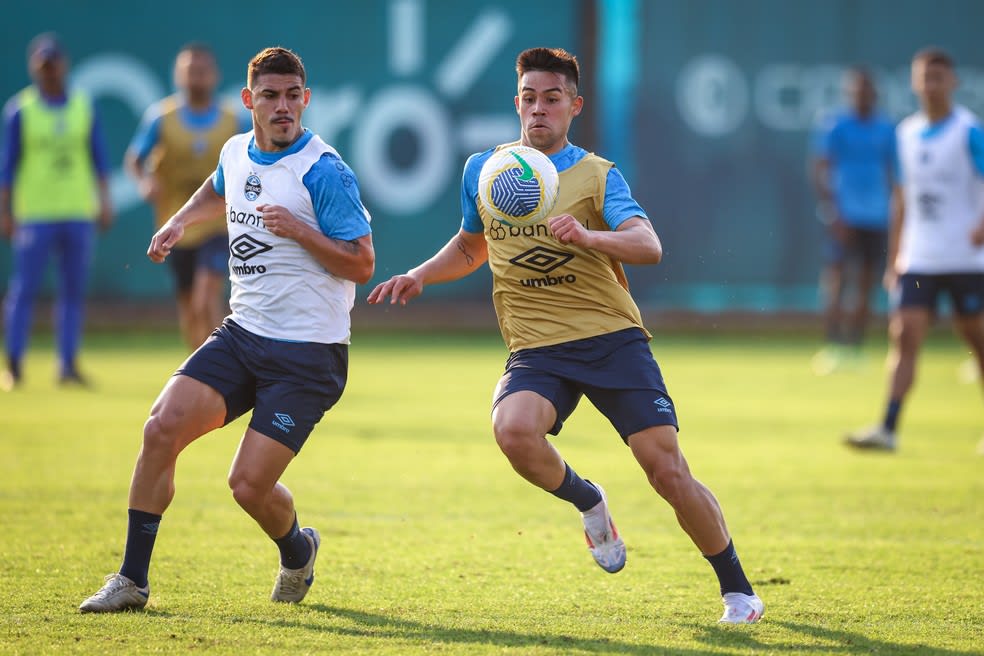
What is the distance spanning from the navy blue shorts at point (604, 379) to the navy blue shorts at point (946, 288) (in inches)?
199

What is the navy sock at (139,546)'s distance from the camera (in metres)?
5.54

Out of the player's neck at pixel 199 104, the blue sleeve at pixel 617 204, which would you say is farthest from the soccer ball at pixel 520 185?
the player's neck at pixel 199 104

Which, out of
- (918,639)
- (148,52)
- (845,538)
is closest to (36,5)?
(148,52)

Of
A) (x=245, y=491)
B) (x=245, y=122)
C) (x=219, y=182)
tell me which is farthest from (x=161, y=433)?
(x=245, y=122)

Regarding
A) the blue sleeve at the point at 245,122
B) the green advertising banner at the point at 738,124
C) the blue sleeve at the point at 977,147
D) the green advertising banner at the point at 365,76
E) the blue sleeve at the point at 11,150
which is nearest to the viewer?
the blue sleeve at the point at 977,147

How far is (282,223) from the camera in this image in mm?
5492

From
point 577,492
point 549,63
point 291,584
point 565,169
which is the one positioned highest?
point 549,63

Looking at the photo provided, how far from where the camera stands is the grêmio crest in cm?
576

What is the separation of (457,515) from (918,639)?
3.03 metres

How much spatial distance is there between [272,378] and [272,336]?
6.6 inches

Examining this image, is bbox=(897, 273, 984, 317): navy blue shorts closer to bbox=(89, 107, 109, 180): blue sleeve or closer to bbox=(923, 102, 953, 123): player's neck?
bbox=(923, 102, 953, 123): player's neck

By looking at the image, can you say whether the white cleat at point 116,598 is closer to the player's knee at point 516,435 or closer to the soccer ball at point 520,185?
the player's knee at point 516,435

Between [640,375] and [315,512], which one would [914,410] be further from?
[640,375]

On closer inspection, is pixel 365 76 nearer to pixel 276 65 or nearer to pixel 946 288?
pixel 946 288
